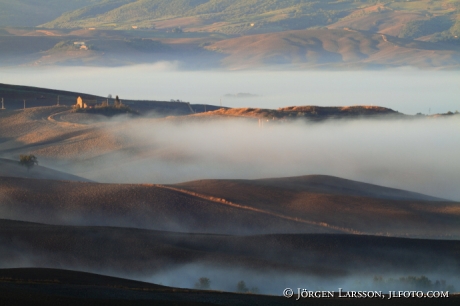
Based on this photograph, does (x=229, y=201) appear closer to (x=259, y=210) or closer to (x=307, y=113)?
(x=259, y=210)

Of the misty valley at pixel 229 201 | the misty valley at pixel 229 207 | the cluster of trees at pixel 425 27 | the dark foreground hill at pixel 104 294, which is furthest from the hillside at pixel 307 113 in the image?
the cluster of trees at pixel 425 27

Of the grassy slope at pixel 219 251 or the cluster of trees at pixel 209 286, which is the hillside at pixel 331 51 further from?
the cluster of trees at pixel 209 286

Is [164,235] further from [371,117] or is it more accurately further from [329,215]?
[371,117]

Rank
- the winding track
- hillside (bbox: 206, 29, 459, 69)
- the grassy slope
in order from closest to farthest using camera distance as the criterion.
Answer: the grassy slope, the winding track, hillside (bbox: 206, 29, 459, 69)

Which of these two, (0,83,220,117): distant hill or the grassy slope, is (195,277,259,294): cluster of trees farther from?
(0,83,220,117): distant hill

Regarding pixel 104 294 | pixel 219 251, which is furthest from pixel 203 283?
pixel 104 294

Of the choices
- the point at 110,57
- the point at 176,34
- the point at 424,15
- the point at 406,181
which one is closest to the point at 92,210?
the point at 406,181

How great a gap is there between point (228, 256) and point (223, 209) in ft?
21.1

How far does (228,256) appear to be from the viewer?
20047 mm

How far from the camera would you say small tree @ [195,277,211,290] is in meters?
18.3

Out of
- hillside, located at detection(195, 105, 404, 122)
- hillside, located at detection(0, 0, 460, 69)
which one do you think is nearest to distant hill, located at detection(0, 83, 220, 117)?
hillside, located at detection(195, 105, 404, 122)

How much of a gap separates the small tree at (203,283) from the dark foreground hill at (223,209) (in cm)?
607

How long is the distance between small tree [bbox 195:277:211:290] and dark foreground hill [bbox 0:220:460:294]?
0.16 meters

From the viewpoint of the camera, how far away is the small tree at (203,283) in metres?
18.3
